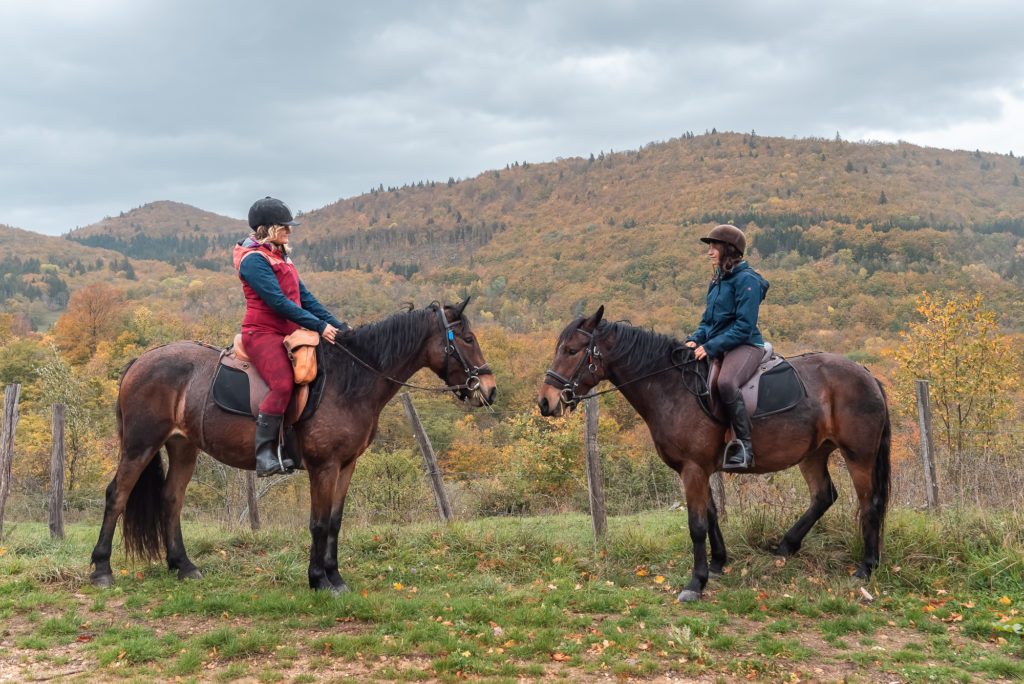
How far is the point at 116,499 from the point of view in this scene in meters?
6.27

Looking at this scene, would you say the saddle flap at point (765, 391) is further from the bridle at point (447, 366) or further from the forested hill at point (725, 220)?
the forested hill at point (725, 220)

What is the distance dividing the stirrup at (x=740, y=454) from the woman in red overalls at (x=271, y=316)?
3.83 m

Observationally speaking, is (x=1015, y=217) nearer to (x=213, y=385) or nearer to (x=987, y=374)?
(x=987, y=374)

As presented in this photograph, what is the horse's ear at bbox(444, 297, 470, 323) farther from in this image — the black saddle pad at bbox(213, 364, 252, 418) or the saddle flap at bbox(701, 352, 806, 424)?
the saddle flap at bbox(701, 352, 806, 424)

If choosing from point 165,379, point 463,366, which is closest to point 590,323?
point 463,366

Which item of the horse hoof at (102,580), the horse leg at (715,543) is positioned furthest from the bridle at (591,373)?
the horse hoof at (102,580)

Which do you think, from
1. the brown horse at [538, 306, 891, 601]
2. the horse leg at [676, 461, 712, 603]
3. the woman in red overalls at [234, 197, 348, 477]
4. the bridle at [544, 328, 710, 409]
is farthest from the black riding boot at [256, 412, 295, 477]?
the horse leg at [676, 461, 712, 603]

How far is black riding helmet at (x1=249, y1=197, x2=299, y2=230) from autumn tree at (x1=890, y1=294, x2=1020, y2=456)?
1811 cm

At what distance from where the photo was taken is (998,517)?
6641mm

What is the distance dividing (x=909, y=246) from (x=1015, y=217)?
40.6 meters

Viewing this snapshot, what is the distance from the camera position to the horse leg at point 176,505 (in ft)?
21.4

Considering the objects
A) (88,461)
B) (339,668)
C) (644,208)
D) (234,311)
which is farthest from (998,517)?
(644,208)

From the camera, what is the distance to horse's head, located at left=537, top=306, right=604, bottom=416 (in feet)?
20.4

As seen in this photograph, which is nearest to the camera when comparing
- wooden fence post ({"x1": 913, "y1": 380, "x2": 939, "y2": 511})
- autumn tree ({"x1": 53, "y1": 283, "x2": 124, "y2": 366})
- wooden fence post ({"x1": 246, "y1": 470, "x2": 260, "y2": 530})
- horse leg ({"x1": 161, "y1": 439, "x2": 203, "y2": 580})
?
horse leg ({"x1": 161, "y1": 439, "x2": 203, "y2": 580})
